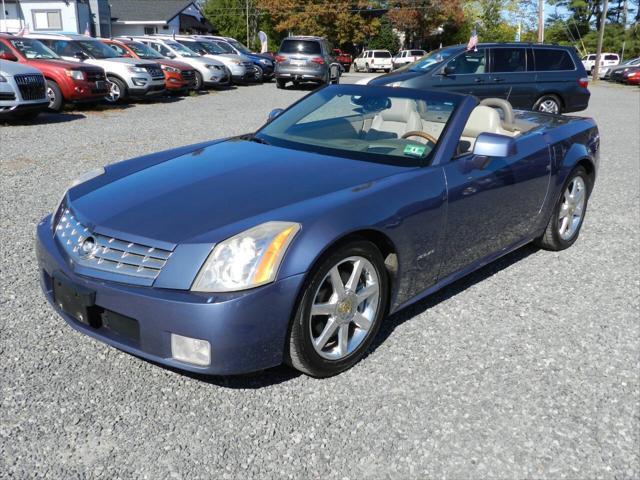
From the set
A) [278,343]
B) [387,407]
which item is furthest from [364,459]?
[278,343]

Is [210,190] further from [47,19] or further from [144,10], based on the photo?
[144,10]

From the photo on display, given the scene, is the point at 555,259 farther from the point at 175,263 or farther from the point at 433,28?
the point at 433,28

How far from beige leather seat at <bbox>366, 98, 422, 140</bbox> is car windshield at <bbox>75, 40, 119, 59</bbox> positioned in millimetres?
13514

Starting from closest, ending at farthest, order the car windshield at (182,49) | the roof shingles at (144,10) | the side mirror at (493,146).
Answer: the side mirror at (493,146) → the car windshield at (182,49) → the roof shingles at (144,10)

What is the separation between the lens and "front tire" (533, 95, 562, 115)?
13000 mm

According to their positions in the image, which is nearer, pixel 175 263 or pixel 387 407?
pixel 175 263

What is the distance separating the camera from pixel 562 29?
65.0 m

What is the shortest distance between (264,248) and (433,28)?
6269cm

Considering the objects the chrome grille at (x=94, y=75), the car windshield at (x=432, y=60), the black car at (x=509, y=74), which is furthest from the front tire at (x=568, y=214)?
the chrome grille at (x=94, y=75)

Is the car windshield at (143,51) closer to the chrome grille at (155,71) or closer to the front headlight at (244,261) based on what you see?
the chrome grille at (155,71)

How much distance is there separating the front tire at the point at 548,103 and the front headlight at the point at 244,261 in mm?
11594

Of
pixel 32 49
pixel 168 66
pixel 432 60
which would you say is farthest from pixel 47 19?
pixel 432 60

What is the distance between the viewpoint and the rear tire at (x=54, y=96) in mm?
12977

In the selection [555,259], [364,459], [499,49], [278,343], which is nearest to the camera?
[364,459]
